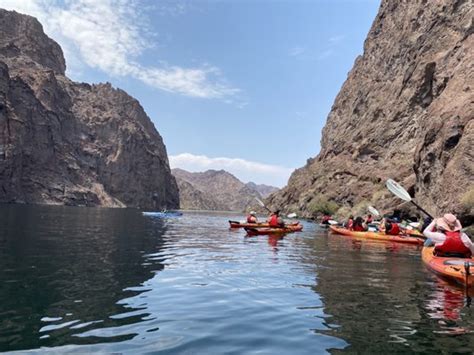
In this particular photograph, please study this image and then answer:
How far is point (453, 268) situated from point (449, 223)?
1.76m

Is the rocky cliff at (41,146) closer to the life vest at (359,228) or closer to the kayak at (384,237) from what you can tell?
the life vest at (359,228)

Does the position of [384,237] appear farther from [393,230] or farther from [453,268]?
[453,268]

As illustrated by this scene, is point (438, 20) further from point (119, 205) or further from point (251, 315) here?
point (119, 205)

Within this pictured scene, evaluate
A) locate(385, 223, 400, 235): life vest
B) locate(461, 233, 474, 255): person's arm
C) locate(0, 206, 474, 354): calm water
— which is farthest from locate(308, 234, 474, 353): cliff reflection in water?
locate(385, 223, 400, 235): life vest

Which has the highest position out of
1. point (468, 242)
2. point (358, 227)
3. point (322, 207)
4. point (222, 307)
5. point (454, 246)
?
point (322, 207)

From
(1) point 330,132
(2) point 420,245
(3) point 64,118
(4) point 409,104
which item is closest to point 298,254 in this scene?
(2) point 420,245

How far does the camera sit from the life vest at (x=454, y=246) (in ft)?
46.6

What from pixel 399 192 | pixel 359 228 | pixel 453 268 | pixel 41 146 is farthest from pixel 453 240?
pixel 41 146

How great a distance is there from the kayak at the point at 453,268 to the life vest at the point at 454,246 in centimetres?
30

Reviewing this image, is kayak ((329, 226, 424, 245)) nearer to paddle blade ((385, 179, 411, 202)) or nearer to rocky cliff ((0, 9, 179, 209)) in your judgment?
paddle blade ((385, 179, 411, 202))

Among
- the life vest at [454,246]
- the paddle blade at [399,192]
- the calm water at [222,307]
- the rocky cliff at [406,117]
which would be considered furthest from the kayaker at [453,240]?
the rocky cliff at [406,117]

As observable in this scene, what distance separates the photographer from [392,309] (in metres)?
9.95

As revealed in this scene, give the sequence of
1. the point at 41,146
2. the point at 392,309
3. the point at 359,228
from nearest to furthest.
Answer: the point at 392,309 < the point at 359,228 < the point at 41,146

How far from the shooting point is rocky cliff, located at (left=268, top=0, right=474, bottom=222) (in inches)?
1467
